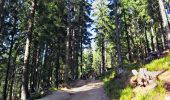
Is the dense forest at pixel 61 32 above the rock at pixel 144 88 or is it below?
above

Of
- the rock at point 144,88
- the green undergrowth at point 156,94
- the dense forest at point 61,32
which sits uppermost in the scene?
the dense forest at point 61,32

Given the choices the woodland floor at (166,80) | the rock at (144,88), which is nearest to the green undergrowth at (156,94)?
the woodland floor at (166,80)

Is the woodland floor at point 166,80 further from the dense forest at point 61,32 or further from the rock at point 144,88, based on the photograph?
the dense forest at point 61,32

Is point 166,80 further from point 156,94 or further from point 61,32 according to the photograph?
point 61,32

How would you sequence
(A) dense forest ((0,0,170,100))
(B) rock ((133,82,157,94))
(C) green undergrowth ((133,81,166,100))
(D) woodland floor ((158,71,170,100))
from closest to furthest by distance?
(D) woodland floor ((158,71,170,100)), (C) green undergrowth ((133,81,166,100)), (B) rock ((133,82,157,94)), (A) dense forest ((0,0,170,100))

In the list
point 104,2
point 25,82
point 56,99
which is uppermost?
point 104,2

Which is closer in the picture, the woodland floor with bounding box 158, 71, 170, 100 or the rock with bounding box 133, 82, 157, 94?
the woodland floor with bounding box 158, 71, 170, 100

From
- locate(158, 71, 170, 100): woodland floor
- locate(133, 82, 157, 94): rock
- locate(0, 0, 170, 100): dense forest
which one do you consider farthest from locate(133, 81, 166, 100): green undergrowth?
locate(0, 0, 170, 100): dense forest

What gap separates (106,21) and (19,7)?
22.8 metres

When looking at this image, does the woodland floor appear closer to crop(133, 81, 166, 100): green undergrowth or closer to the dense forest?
crop(133, 81, 166, 100): green undergrowth

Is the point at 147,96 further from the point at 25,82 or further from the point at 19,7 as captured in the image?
the point at 19,7

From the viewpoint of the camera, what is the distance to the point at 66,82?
28.6 metres

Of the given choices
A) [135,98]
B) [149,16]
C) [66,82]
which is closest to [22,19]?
[66,82]

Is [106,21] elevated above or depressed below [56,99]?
above
